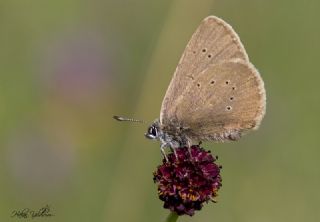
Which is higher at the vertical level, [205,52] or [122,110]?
[122,110]

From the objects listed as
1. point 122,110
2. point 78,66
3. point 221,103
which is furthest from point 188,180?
point 78,66

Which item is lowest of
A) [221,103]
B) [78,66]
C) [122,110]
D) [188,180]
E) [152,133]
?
[188,180]

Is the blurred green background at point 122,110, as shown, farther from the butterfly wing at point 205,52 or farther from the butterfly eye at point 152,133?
the butterfly wing at point 205,52

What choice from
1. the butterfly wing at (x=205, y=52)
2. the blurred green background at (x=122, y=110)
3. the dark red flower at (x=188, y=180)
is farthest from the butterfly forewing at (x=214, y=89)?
the blurred green background at (x=122, y=110)

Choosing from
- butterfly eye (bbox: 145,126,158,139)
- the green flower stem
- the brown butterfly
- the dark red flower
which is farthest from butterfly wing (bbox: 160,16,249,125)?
the green flower stem

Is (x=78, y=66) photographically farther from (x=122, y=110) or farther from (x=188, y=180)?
(x=188, y=180)

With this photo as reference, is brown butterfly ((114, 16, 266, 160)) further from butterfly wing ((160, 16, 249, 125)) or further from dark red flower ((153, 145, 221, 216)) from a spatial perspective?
dark red flower ((153, 145, 221, 216))

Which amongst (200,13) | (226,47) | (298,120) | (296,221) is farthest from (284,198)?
(226,47)
